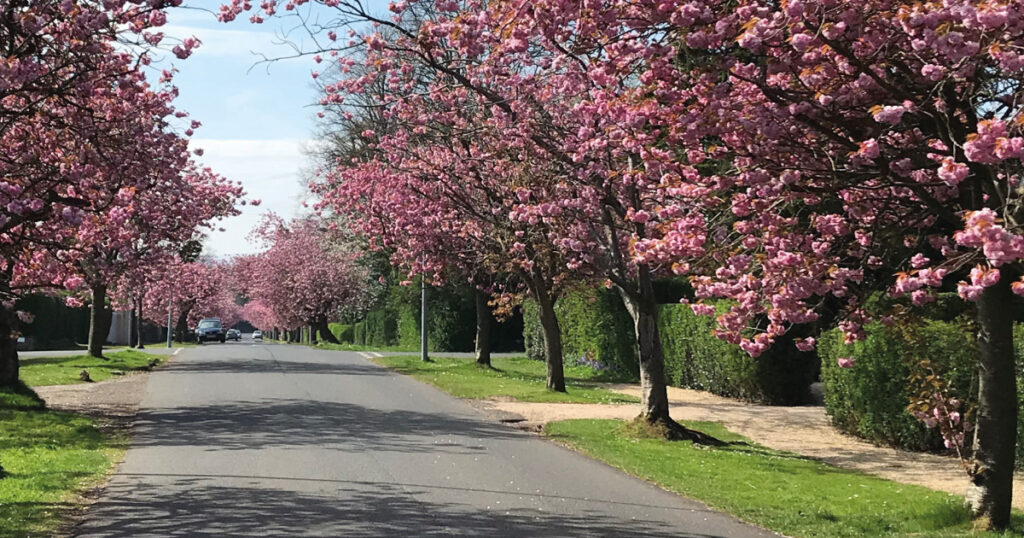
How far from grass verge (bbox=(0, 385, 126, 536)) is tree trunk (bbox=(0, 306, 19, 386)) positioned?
0.30 m

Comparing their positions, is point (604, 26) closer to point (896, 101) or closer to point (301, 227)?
point (896, 101)

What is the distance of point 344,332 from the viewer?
75.1 metres

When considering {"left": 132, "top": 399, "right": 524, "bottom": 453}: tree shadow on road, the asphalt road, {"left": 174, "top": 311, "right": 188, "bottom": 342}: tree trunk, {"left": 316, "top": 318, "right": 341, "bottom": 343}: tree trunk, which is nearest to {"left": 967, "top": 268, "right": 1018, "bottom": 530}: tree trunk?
the asphalt road

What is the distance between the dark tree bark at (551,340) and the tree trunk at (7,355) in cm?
1155

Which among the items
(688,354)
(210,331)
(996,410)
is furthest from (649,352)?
(210,331)

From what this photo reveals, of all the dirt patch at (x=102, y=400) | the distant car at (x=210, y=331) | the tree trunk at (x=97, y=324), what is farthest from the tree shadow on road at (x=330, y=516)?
the distant car at (x=210, y=331)

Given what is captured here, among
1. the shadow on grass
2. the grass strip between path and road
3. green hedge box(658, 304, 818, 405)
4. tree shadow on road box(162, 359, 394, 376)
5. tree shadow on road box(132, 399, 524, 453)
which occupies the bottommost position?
the grass strip between path and road

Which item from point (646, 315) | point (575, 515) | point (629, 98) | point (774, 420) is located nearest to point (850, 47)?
point (629, 98)

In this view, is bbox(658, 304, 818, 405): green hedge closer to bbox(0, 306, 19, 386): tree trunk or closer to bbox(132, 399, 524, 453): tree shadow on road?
bbox(132, 399, 524, 453): tree shadow on road

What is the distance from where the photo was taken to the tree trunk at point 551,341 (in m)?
24.1

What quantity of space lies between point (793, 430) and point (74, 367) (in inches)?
878

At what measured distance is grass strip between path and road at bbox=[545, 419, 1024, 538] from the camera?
9.32 meters

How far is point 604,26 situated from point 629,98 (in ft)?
2.22

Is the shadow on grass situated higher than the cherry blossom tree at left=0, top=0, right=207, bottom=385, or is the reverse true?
the cherry blossom tree at left=0, top=0, right=207, bottom=385
